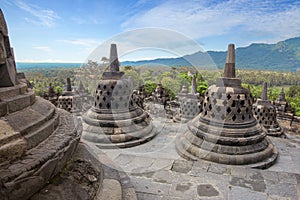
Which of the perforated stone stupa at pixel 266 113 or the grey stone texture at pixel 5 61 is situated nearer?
the grey stone texture at pixel 5 61

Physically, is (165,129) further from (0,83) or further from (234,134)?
(0,83)

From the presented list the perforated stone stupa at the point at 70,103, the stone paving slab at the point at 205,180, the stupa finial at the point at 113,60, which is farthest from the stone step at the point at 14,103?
the perforated stone stupa at the point at 70,103

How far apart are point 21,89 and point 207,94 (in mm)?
4644

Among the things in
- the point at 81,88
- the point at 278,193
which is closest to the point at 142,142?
the point at 278,193

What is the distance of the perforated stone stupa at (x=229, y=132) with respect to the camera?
499 centimetres

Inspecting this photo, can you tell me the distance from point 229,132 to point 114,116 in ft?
11.1

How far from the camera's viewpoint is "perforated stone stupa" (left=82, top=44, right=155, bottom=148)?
6207mm

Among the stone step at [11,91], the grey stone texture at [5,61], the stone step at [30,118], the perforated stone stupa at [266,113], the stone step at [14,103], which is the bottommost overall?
the perforated stone stupa at [266,113]

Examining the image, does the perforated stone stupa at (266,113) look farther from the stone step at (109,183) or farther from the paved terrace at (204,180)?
the stone step at (109,183)

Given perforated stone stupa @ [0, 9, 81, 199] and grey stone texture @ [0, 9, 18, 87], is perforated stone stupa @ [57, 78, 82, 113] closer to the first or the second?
perforated stone stupa @ [0, 9, 81, 199]

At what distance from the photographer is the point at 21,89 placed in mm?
2318

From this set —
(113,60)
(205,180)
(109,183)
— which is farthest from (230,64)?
(109,183)

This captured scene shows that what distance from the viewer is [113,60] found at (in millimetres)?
6789

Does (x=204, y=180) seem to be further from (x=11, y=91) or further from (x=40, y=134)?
(x=11, y=91)
